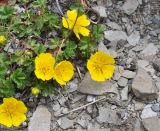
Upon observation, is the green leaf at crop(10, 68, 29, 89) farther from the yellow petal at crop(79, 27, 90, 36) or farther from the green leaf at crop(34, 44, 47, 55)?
the yellow petal at crop(79, 27, 90, 36)

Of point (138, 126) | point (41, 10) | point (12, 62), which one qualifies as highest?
point (41, 10)

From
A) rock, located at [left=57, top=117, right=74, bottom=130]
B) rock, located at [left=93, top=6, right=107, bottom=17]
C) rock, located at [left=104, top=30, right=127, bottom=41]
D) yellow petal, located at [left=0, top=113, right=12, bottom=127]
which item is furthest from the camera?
rock, located at [left=93, top=6, right=107, bottom=17]

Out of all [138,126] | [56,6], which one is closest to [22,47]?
[56,6]

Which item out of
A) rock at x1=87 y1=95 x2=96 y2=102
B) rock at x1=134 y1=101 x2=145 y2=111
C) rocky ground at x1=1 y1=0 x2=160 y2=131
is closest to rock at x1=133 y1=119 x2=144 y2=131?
rocky ground at x1=1 y1=0 x2=160 y2=131

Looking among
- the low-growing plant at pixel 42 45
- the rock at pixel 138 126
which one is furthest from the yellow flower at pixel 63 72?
the rock at pixel 138 126

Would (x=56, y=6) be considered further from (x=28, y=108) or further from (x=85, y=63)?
(x=28, y=108)
